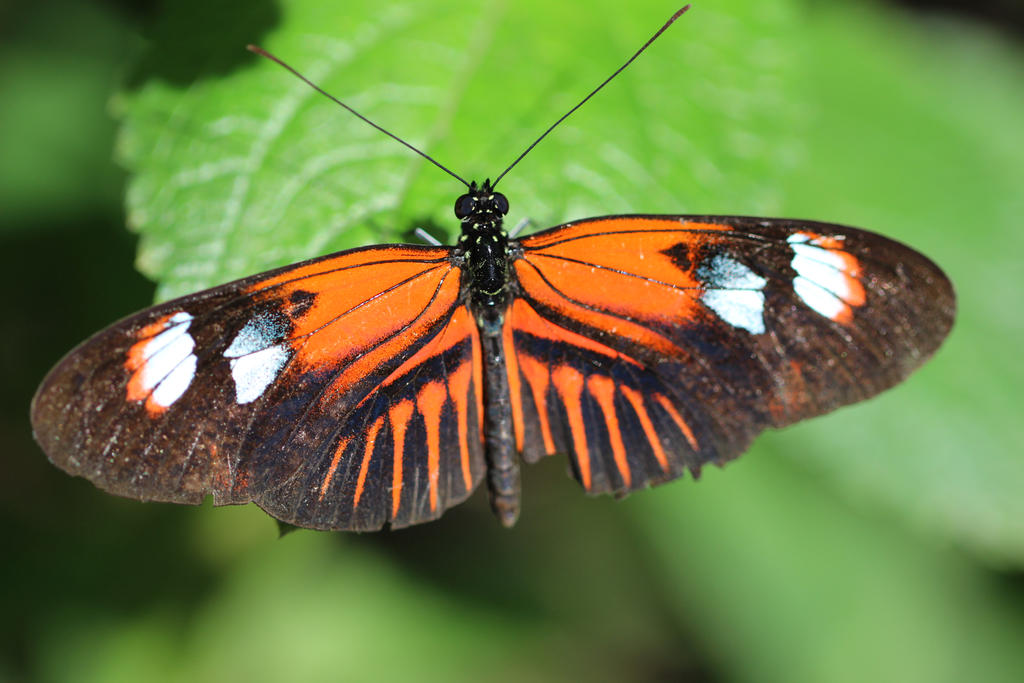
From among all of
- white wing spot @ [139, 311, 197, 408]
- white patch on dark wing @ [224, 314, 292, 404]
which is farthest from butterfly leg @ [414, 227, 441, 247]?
white wing spot @ [139, 311, 197, 408]

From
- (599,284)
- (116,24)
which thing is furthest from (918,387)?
(116,24)

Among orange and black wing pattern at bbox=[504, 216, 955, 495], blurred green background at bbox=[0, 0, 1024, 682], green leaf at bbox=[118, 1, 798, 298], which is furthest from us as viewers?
blurred green background at bbox=[0, 0, 1024, 682]

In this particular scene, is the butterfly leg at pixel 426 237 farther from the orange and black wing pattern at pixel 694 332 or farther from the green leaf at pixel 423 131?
the orange and black wing pattern at pixel 694 332

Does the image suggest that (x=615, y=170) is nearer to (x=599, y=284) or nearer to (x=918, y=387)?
(x=599, y=284)

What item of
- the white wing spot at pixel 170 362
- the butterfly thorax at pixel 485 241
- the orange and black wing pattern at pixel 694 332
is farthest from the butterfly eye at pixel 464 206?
the white wing spot at pixel 170 362

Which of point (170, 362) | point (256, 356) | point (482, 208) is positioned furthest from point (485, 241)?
point (170, 362)

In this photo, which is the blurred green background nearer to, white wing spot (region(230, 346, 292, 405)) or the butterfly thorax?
the butterfly thorax

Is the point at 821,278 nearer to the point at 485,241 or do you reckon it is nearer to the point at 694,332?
the point at 694,332
